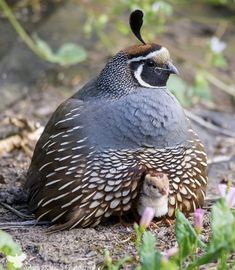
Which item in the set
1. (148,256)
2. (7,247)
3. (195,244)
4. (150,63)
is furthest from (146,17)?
(148,256)

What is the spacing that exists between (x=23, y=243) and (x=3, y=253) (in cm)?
26

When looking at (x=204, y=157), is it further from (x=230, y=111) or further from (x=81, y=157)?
(x=230, y=111)

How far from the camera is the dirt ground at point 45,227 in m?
4.09

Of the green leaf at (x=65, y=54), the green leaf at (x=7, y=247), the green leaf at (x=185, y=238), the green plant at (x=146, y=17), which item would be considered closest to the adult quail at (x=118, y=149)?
the green leaf at (x=7, y=247)

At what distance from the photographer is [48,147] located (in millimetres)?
4605

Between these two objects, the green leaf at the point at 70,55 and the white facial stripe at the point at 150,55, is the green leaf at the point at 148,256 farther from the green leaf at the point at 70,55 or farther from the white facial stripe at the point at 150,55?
the green leaf at the point at 70,55

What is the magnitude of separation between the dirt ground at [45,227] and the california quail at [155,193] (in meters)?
0.13

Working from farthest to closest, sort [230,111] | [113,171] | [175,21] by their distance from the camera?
[175,21] < [230,111] < [113,171]

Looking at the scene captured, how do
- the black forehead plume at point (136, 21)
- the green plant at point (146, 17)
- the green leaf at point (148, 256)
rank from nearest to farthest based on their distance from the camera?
1. the green leaf at point (148, 256)
2. the black forehead plume at point (136, 21)
3. the green plant at point (146, 17)

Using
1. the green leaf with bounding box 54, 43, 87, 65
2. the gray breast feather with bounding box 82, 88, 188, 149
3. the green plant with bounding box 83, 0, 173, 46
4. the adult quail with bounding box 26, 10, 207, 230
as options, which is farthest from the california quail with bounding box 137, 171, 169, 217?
the green plant with bounding box 83, 0, 173, 46

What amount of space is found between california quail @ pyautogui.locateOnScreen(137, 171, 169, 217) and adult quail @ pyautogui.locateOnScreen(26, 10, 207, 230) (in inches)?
1.9

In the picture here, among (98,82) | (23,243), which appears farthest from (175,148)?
(23,243)

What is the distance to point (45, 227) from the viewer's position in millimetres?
4523

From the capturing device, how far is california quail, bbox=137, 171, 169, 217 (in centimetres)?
420
